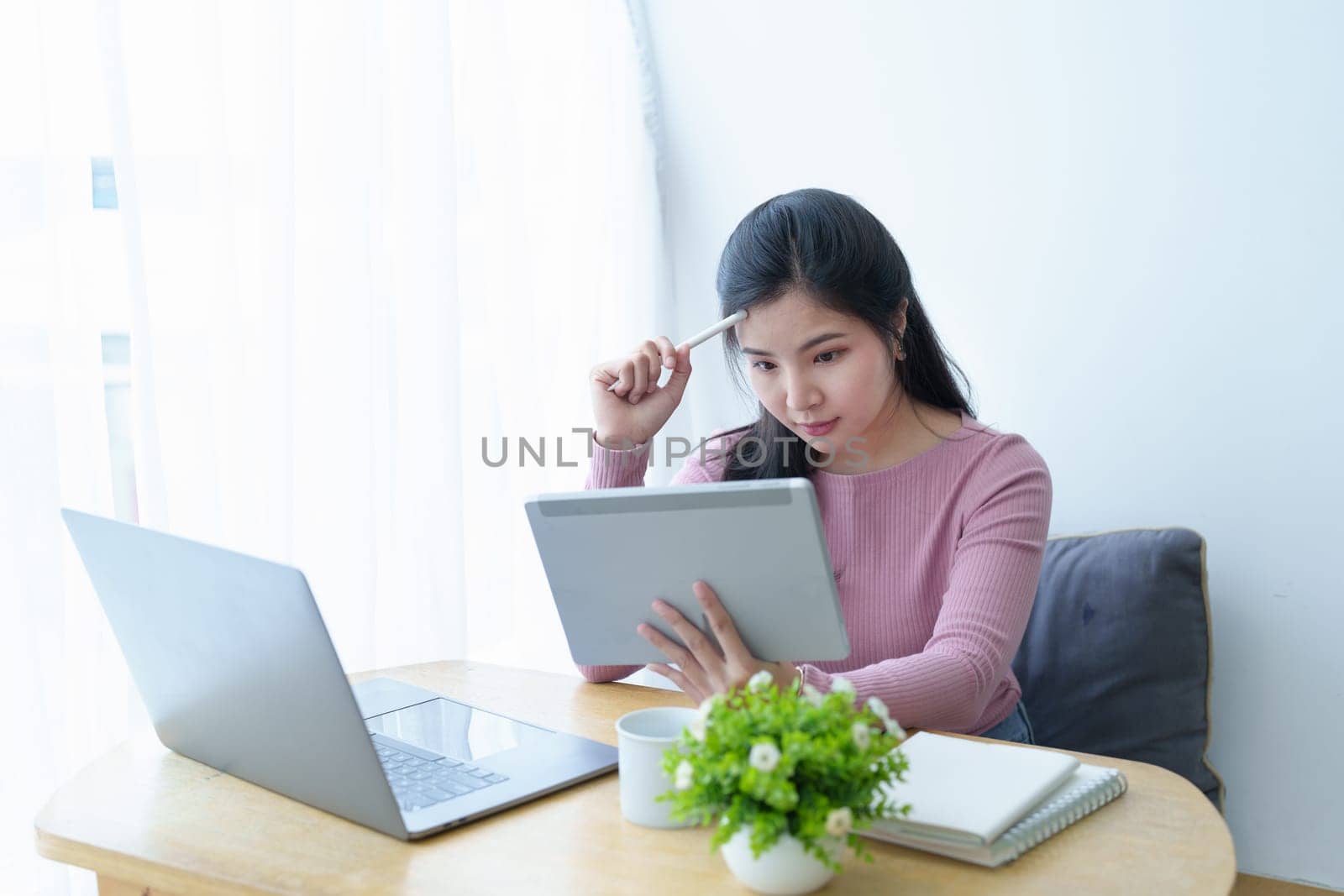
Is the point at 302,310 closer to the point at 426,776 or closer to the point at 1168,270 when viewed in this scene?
the point at 426,776

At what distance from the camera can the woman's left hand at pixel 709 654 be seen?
85 cm

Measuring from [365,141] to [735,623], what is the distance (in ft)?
3.38

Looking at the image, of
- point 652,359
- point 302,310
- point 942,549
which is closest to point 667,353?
point 652,359

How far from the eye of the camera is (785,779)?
0.63 meters

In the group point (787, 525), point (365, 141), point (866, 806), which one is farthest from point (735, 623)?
point (365, 141)

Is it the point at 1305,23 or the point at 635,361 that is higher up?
the point at 1305,23

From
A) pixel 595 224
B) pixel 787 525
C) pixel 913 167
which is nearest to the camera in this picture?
pixel 787 525

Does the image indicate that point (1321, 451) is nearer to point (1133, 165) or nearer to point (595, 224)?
point (1133, 165)

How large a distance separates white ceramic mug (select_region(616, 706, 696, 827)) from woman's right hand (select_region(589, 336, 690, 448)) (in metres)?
0.59

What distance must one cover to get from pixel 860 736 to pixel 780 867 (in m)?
0.10

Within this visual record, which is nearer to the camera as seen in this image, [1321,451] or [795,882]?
[795,882]

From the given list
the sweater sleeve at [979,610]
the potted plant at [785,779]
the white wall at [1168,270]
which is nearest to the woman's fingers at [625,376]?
the sweater sleeve at [979,610]

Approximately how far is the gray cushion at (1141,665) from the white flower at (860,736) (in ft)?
3.34

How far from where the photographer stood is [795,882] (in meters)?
0.68
